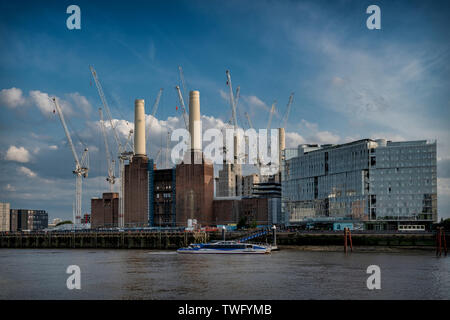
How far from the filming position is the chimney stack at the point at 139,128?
178 meters

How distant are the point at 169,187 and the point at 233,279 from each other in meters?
119

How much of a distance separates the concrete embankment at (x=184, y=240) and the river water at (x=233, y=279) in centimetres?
2418

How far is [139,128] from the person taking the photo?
17800 centimetres

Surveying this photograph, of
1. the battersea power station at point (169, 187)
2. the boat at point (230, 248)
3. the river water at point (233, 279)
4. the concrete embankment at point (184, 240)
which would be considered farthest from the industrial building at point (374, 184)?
the river water at point (233, 279)

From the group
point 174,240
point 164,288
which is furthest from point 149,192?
point 164,288

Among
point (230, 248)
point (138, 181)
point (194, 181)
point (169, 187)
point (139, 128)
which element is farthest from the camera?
point (139, 128)

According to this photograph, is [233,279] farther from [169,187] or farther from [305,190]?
[169,187]

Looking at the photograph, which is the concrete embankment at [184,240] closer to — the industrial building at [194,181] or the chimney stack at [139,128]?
the industrial building at [194,181]

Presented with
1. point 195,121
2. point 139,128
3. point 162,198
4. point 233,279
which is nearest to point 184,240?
point 195,121

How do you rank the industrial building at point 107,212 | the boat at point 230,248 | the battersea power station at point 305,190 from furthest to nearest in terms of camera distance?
the industrial building at point 107,212, the battersea power station at point 305,190, the boat at point 230,248

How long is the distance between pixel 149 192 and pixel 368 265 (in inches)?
4468

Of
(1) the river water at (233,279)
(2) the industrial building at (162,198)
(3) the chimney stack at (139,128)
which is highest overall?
(3) the chimney stack at (139,128)

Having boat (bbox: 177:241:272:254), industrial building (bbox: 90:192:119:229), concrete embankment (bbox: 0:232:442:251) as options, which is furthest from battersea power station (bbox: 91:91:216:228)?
boat (bbox: 177:241:272:254)

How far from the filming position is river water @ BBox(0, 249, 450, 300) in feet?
160
